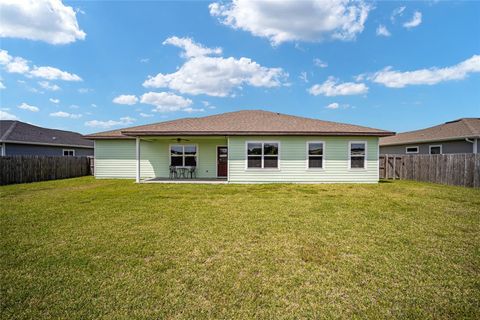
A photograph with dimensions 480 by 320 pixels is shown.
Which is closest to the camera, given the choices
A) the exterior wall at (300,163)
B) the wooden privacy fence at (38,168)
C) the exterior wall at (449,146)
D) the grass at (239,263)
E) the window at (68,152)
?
the grass at (239,263)

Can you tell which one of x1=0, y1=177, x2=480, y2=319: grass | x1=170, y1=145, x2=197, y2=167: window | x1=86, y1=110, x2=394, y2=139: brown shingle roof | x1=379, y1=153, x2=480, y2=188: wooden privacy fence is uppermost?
x1=86, y1=110, x2=394, y2=139: brown shingle roof

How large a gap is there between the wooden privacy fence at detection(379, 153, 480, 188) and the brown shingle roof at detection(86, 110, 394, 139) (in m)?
3.30

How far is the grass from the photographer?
96.9 inches

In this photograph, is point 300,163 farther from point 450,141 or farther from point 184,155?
point 450,141

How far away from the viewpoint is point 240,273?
3166 mm

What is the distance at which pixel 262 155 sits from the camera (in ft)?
40.8

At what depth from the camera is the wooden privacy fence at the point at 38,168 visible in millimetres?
12008

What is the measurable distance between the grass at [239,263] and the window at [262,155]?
5.87m

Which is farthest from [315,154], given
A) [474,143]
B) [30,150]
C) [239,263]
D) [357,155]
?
[30,150]

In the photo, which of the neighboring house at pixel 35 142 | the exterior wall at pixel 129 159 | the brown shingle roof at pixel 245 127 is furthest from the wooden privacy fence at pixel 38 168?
the brown shingle roof at pixel 245 127

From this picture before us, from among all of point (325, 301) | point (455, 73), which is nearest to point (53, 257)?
point (325, 301)

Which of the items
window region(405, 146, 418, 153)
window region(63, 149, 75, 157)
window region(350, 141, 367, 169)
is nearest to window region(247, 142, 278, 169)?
window region(350, 141, 367, 169)

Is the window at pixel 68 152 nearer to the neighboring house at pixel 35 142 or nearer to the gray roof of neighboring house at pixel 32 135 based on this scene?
the neighboring house at pixel 35 142

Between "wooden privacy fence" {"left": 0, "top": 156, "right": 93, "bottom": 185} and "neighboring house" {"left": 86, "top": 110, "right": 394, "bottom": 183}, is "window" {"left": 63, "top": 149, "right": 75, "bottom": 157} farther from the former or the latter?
"neighboring house" {"left": 86, "top": 110, "right": 394, "bottom": 183}
